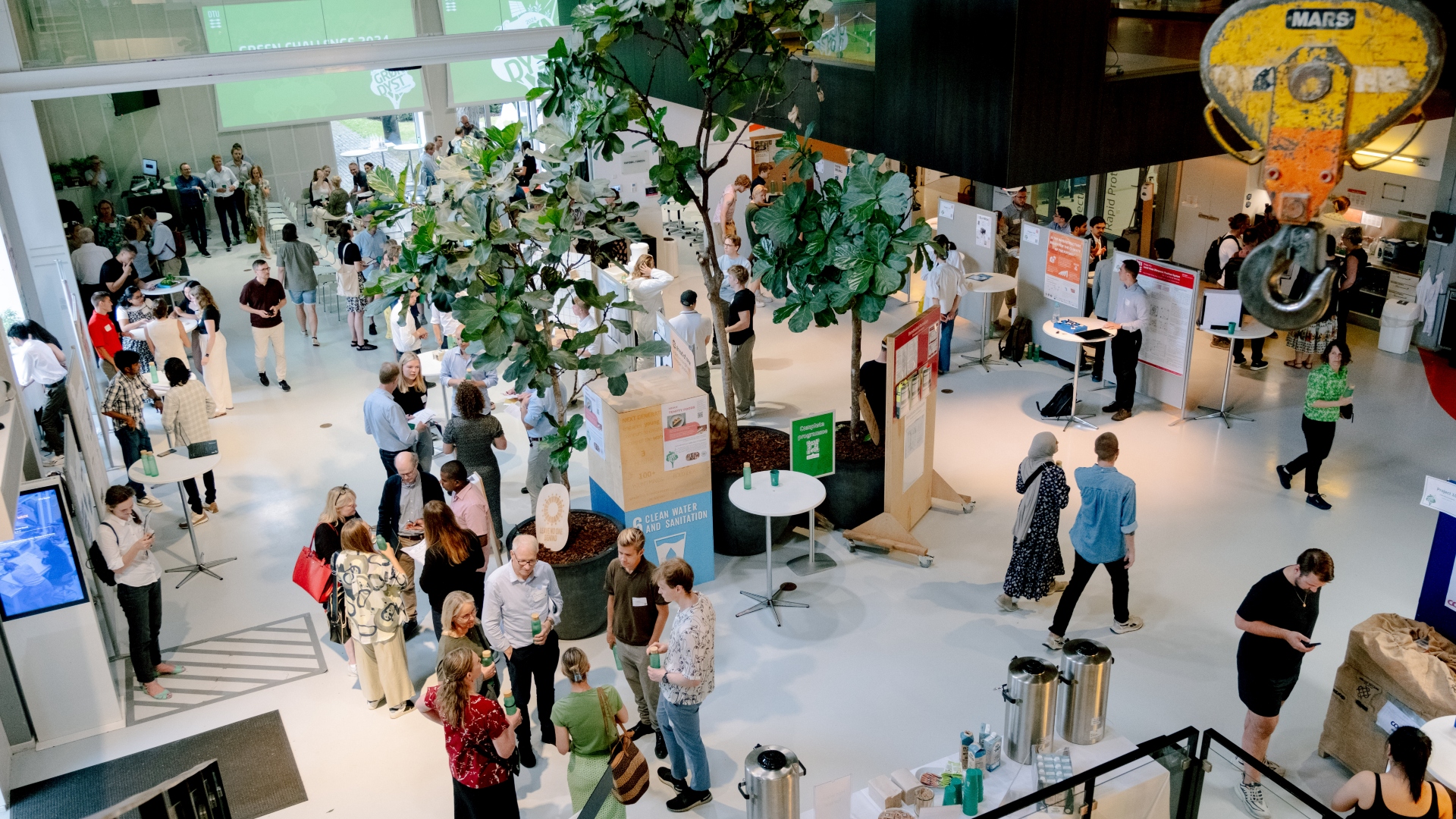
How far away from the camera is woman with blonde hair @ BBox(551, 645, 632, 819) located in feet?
15.7

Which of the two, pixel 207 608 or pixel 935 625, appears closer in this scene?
pixel 935 625

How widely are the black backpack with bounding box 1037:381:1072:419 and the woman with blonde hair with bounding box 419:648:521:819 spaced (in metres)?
6.42

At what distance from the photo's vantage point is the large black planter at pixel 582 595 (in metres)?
6.73

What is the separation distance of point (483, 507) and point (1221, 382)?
740 cm

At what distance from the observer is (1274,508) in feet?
26.9

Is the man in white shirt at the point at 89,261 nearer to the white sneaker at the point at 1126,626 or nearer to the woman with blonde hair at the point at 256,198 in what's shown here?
the woman with blonde hair at the point at 256,198

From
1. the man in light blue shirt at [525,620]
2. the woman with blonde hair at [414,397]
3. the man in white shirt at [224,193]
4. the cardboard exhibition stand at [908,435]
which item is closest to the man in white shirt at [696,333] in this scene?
the cardboard exhibition stand at [908,435]

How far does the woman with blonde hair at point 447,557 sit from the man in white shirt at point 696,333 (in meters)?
2.45

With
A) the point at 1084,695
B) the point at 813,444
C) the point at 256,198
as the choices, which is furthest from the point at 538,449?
the point at 256,198

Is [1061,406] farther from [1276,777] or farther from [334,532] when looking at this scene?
[334,532]

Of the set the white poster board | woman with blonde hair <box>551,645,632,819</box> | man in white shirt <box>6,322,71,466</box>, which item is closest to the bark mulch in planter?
woman with blonde hair <box>551,645,632,819</box>

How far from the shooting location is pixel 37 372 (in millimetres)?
8258

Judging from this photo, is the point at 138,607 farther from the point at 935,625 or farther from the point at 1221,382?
the point at 1221,382

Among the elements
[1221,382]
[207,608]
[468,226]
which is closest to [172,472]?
[207,608]
